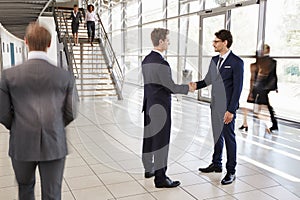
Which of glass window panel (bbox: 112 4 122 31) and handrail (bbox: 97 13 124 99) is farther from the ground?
glass window panel (bbox: 112 4 122 31)

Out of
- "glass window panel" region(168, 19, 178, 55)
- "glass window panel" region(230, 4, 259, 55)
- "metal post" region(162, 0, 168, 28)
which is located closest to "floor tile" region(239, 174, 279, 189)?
"glass window panel" region(230, 4, 259, 55)

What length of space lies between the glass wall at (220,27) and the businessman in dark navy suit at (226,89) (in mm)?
1122

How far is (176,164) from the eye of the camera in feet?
12.8

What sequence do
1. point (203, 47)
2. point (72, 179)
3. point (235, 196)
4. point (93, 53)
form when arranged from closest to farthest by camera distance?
point (235, 196), point (72, 179), point (203, 47), point (93, 53)

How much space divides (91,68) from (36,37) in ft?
28.7

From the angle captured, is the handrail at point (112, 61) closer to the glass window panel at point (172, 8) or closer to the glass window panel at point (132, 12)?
the glass window panel at point (132, 12)

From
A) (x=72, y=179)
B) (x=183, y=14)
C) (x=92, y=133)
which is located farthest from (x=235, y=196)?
(x=183, y=14)

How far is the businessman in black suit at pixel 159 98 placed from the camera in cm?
306

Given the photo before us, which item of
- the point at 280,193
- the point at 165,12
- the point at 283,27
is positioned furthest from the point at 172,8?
the point at 280,193

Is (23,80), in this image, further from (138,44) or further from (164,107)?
(138,44)

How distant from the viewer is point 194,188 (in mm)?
3164

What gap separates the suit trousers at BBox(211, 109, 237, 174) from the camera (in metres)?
3.21

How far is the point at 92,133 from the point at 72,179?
6.70ft

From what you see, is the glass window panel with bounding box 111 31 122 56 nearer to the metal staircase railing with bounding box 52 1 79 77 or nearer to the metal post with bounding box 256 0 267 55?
Result: the metal staircase railing with bounding box 52 1 79 77
